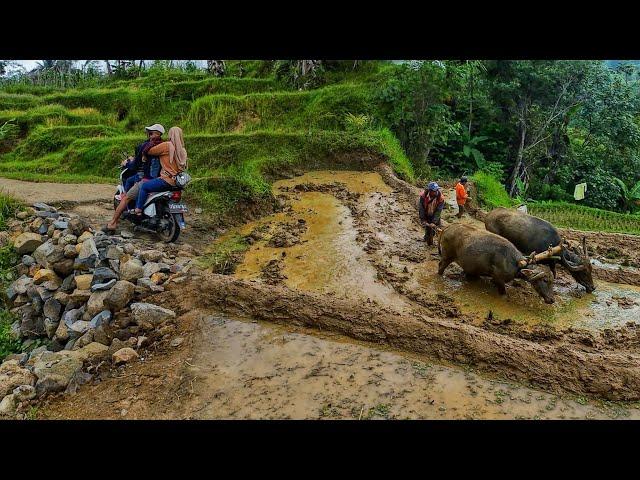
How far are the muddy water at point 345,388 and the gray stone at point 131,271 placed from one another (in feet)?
5.42

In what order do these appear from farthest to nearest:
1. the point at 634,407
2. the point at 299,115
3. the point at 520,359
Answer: the point at 299,115 → the point at 520,359 → the point at 634,407

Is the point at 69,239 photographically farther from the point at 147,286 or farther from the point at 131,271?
the point at 147,286

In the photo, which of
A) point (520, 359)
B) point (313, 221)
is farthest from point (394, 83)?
point (520, 359)

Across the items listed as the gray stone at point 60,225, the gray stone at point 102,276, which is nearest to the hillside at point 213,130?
the gray stone at point 60,225

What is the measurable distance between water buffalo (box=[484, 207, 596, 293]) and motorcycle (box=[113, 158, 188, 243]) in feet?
17.8

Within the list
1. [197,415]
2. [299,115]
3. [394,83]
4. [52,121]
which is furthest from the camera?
[52,121]

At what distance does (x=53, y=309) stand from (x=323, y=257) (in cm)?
416

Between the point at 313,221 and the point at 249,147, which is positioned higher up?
the point at 249,147

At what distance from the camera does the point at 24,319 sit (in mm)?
6648

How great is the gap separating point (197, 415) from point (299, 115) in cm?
1509

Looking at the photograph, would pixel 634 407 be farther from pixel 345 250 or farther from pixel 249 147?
pixel 249 147

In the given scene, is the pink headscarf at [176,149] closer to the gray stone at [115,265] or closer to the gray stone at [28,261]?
the gray stone at [115,265]

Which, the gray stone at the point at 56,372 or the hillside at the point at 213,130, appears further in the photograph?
the hillside at the point at 213,130

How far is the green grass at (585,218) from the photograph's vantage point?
1295 cm
